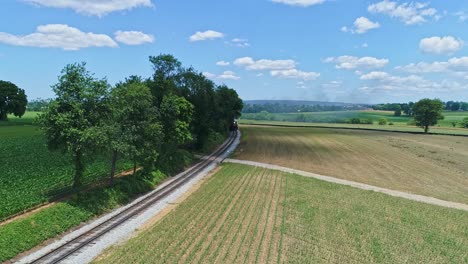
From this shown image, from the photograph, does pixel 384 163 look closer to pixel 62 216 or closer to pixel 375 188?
pixel 375 188

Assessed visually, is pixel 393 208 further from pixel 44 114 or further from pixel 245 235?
pixel 44 114

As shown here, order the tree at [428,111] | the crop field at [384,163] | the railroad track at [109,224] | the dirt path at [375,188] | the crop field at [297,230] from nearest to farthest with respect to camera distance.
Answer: the crop field at [297,230] → the railroad track at [109,224] → the dirt path at [375,188] → the crop field at [384,163] → the tree at [428,111]

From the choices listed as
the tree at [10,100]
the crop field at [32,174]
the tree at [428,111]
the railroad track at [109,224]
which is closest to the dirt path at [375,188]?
the railroad track at [109,224]

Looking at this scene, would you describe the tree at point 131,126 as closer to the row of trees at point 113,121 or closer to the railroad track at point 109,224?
the row of trees at point 113,121

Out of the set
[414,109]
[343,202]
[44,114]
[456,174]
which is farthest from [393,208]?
[414,109]

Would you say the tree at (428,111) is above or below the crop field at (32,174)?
above

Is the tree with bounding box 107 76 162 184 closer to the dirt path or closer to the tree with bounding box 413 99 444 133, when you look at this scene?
the dirt path

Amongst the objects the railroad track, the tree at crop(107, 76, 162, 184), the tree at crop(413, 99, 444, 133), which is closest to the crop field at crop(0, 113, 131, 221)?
the tree at crop(107, 76, 162, 184)
